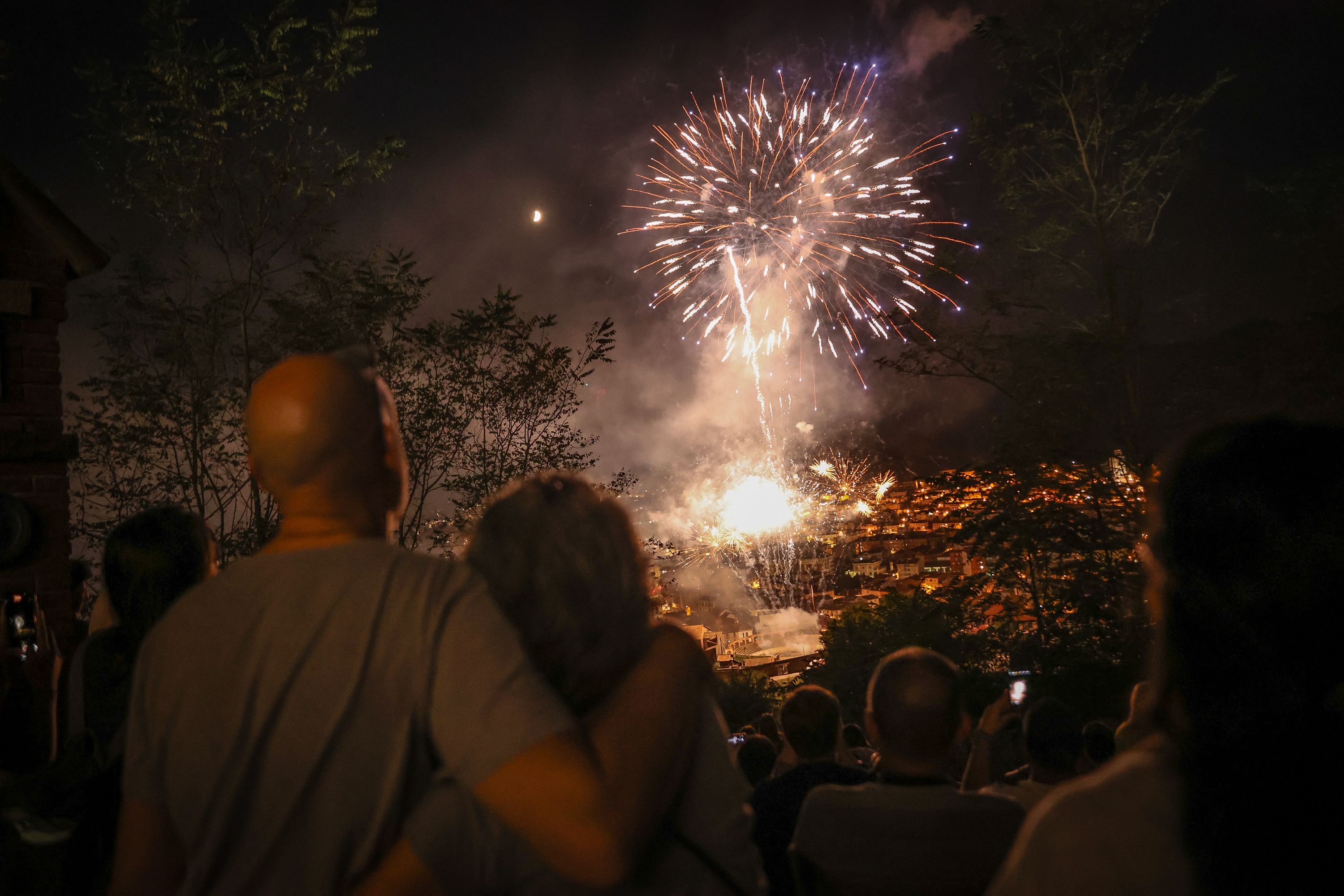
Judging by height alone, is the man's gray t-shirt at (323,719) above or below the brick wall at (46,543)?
below

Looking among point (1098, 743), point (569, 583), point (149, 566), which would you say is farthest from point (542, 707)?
point (1098, 743)

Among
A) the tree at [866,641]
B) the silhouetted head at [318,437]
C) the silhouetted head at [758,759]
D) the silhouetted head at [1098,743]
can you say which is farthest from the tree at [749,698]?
the silhouetted head at [318,437]

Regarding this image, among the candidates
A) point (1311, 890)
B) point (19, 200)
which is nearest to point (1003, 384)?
point (19, 200)

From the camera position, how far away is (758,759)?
494 centimetres

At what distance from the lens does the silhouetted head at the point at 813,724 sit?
3711 mm

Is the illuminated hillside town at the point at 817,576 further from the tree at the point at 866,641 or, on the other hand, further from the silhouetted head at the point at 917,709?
the silhouetted head at the point at 917,709

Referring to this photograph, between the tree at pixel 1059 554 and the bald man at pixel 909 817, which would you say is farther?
the tree at pixel 1059 554

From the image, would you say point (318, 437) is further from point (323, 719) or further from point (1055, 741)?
point (1055, 741)

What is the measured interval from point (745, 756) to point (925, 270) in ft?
47.7

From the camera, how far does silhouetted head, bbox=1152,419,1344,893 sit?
101 centimetres

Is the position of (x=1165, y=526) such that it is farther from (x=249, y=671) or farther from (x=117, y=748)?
(x=117, y=748)

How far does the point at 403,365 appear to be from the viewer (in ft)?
43.4

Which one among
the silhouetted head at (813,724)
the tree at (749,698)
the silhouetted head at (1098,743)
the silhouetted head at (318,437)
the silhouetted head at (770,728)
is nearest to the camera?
the silhouetted head at (318,437)

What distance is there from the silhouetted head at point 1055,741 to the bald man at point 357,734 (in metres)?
2.88
